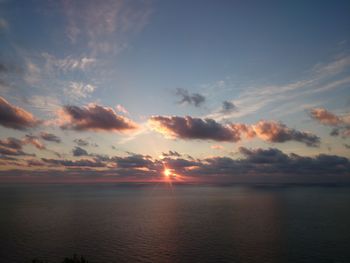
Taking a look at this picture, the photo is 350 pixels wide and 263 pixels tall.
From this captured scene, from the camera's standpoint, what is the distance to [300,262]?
71812mm

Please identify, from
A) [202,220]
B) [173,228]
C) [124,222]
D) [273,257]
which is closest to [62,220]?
[124,222]

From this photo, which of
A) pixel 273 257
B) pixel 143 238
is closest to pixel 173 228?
pixel 143 238

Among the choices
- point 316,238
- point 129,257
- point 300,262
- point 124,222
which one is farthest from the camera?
point 124,222

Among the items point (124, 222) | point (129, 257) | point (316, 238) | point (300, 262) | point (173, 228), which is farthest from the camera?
point (124, 222)

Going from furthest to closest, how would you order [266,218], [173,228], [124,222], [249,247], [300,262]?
1. [266,218]
2. [124,222]
3. [173,228]
4. [249,247]
5. [300,262]

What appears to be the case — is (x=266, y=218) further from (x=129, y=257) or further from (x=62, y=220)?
(x=62, y=220)

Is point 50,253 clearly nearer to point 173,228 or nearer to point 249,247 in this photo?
point 173,228

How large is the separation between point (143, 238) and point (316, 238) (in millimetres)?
57686

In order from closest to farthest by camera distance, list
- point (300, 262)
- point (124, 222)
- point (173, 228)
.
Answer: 1. point (300, 262)
2. point (173, 228)
3. point (124, 222)

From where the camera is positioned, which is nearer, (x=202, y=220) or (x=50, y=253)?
(x=50, y=253)

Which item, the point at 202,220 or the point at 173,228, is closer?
the point at 173,228

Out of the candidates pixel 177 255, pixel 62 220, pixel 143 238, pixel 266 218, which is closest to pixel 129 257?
pixel 177 255

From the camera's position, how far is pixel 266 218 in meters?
140

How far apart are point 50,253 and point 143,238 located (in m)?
29.9
